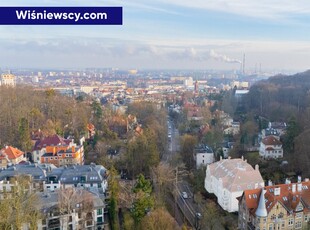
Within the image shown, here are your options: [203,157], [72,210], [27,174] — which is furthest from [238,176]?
[27,174]

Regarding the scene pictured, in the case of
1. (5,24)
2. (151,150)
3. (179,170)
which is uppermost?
(5,24)

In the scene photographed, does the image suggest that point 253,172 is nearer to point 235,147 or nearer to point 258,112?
point 235,147

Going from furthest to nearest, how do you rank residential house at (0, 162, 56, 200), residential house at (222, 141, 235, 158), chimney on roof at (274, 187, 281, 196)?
residential house at (222, 141, 235, 158), residential house at (0, 162, 56, 200), chimney on roof at (274, 187, 281, 196)

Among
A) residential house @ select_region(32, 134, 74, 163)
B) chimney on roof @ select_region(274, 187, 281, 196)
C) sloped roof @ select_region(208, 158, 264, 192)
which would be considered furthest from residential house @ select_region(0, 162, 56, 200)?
chimney on roof @ select_region(274, 187, 281, 196)

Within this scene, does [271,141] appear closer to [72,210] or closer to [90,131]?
[72,210]

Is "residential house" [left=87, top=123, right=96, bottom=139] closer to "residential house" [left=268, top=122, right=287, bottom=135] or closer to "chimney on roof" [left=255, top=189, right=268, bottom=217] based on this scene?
"residential house" [left=268, top=122, right=287, bottom=135]

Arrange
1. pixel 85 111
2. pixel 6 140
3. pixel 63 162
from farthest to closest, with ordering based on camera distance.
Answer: pixel 85 111 → pixel 6 140 → pixel 63 162

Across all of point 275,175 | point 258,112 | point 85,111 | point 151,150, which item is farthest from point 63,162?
point 258,112
